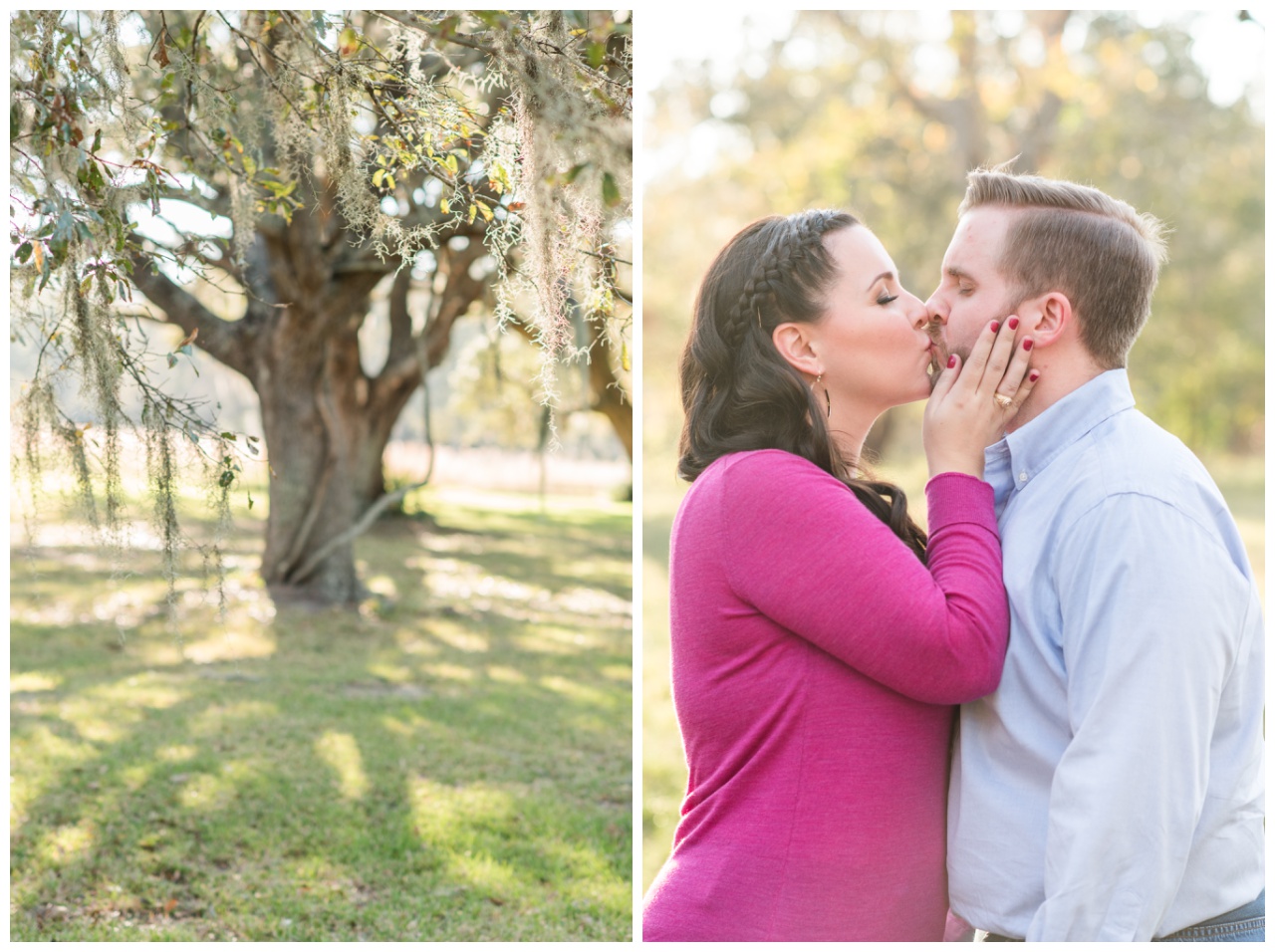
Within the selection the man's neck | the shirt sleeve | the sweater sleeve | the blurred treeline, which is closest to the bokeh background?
the blurred treeline

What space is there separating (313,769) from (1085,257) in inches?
174

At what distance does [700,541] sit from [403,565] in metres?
10.1

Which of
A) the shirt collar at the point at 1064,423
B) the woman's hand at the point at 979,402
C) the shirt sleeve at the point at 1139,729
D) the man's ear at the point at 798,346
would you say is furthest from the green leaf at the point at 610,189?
the shirt sleeve at the point at 1139,729

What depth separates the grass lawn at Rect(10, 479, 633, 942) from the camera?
385 centimetres

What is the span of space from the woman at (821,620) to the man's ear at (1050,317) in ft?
0.15

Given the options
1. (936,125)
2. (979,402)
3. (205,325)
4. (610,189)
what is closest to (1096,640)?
(979,402)

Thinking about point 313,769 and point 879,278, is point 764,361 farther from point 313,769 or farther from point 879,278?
point 313,769

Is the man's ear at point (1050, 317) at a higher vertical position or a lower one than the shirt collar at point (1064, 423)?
higher

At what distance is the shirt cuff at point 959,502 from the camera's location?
1635 millimetres

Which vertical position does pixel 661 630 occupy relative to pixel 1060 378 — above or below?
below

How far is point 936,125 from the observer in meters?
16.2

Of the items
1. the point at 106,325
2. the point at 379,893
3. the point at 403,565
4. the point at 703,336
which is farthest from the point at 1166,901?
the point at 403,565

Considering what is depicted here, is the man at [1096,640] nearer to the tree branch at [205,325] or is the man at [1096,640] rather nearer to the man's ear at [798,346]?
the man's ear at [798,346]

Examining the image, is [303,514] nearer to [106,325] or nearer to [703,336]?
[106,325]
